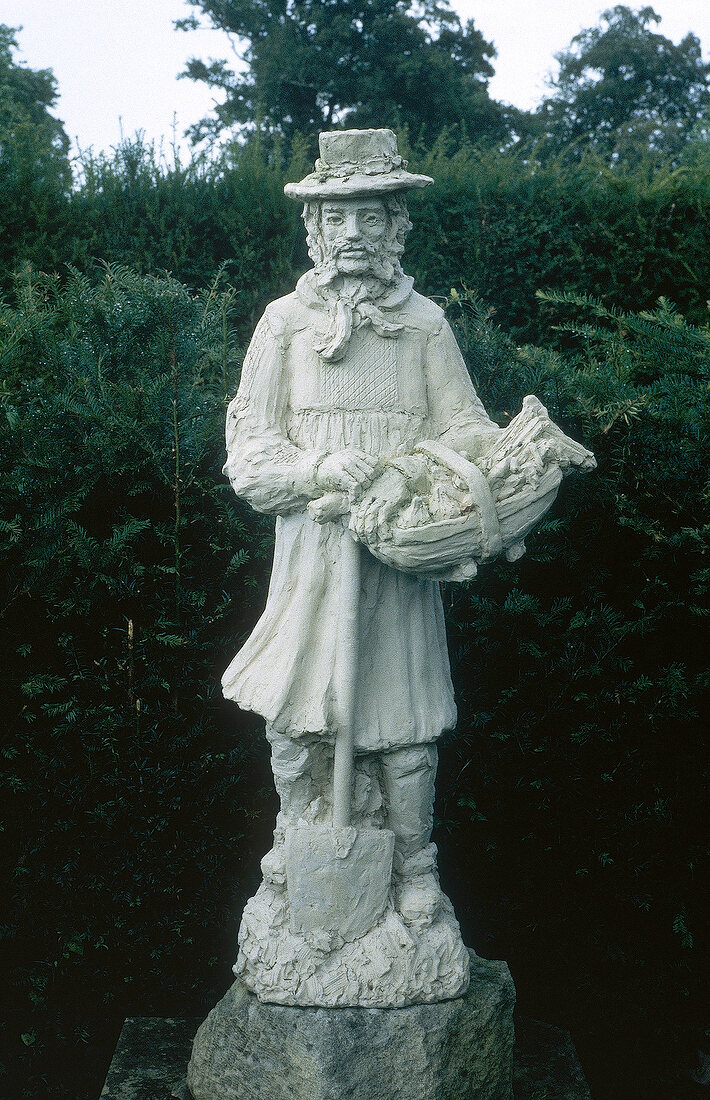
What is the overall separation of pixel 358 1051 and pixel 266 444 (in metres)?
1.81

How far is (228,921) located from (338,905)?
5.56 ft

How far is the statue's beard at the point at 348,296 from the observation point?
2953 millimetres

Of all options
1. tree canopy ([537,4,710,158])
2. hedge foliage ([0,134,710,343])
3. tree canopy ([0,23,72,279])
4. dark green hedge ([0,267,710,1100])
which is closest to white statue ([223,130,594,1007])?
dark green hedge ([0,267,710,1100])

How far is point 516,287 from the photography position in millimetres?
7191

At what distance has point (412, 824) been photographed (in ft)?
10.7

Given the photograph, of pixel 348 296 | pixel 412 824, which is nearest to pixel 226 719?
pixel 412 824

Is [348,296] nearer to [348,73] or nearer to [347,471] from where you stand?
[347,471]

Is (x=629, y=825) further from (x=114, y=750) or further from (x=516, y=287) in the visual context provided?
(x=516, y=287)

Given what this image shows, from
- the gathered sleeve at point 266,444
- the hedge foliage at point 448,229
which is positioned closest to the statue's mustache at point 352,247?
the gathered sleeve at point 266,444

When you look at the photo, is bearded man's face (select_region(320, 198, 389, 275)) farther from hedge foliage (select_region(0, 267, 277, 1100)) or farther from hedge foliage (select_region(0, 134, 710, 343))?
hedge foliage (select_region(0, 134, 710, 343))

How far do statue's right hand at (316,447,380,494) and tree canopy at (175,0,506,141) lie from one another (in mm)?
10063

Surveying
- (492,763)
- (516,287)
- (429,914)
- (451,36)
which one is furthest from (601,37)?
(429,914)

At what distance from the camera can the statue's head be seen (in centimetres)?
286

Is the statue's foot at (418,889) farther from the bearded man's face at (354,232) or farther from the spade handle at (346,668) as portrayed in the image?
the bearded man's face at (354,232)
